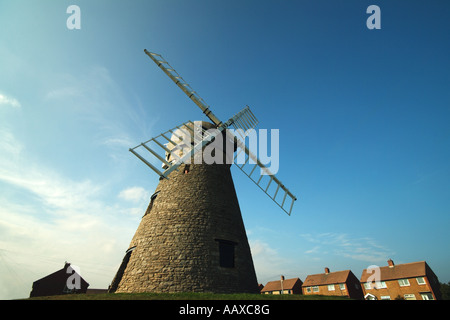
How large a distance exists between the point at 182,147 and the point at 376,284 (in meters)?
41.2

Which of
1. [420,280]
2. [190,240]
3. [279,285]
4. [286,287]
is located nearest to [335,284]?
[286,287]

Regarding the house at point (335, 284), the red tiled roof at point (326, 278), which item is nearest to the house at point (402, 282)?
the house at point (335, 284)

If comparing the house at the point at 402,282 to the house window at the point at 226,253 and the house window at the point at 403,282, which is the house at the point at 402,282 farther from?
the house window at the point at 226,253

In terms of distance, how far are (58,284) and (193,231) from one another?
A: 1382 inches

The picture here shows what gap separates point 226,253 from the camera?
36.4ft

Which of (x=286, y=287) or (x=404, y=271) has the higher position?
(x=404, y=271)

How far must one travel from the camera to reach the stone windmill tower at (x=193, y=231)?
980 cm

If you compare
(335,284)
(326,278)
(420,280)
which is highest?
(326,278)

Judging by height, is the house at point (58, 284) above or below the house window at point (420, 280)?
above

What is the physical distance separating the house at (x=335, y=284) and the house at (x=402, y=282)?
6.20 feet

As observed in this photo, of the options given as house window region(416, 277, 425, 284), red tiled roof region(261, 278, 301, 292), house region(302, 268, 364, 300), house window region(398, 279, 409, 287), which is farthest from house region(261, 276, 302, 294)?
house window region(416, 277, 425, 284)

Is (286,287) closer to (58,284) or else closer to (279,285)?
(279,285)

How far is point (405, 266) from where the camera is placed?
111 ft
